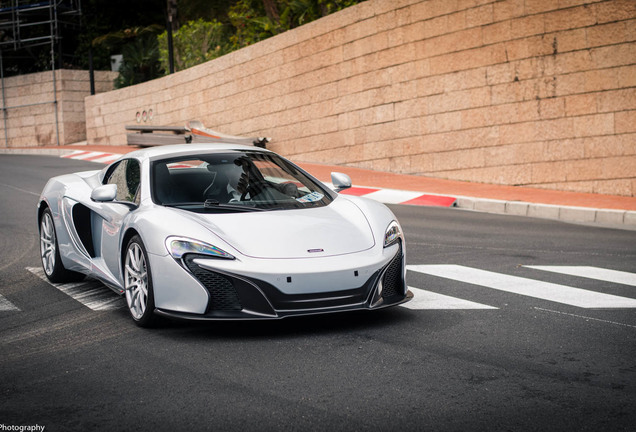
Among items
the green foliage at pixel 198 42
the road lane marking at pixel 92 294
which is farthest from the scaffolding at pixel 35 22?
the road lane marking at pixel 92 294

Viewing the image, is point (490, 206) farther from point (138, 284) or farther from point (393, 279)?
point (138, 284)

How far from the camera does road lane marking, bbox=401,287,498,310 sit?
6.25 m

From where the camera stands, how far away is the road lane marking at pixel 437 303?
625cm

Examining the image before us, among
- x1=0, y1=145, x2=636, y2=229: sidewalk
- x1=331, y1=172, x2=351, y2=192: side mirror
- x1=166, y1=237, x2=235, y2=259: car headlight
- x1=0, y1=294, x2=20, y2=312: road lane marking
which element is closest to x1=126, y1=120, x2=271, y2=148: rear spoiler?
x1=0, y1=145, x2=636, y2=229: sidewalk

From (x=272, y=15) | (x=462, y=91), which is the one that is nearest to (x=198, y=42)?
(x=272, y=15)

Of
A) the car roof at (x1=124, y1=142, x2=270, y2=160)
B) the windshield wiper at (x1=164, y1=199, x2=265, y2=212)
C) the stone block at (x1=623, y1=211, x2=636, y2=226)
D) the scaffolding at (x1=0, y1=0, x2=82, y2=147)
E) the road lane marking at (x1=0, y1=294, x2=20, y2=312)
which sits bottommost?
the road lane marking at (x1=0, y1=294, x2=20, y2=312)

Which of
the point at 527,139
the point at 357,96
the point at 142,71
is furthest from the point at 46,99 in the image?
the point at 527,139

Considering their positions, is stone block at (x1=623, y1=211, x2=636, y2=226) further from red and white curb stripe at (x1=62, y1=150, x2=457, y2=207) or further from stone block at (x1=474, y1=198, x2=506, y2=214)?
red and white curb stripe at (x1=62, y1=150, x2=457, y2=207)

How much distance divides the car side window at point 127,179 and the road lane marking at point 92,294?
0.83 meters

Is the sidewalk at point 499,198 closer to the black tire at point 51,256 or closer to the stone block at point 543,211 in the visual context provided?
the stone block at point 543,211

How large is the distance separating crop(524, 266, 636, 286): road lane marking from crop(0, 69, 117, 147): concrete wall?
105 ft

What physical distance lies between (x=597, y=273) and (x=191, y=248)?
4.30 metres

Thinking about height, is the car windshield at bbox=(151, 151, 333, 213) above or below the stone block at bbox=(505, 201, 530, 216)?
above

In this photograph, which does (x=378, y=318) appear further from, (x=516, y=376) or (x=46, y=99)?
(x=46, y=99)
